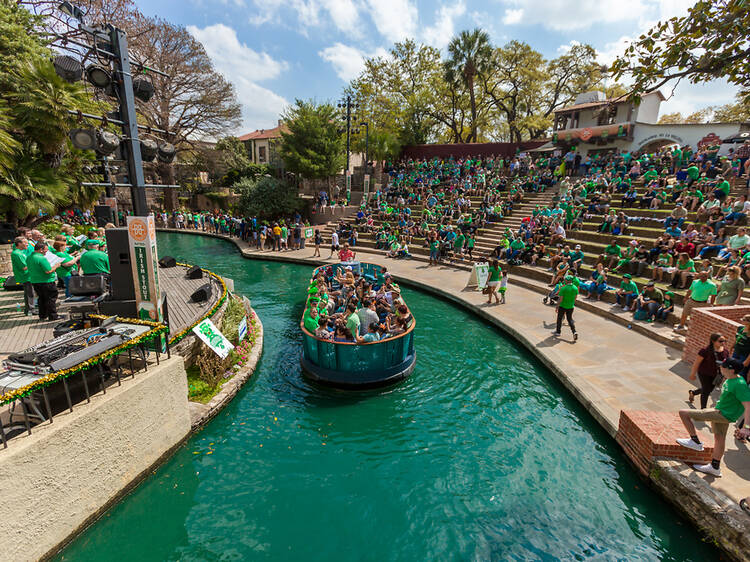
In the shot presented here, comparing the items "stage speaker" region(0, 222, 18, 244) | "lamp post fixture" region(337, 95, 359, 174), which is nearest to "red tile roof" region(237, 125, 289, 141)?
"lamp post fixture" region(337, 95, 359, 174)

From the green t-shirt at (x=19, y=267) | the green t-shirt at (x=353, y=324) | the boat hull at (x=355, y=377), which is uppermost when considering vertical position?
→ the green t-shirt at (x=19, y=267)

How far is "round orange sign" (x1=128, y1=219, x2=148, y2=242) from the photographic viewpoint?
6.87m

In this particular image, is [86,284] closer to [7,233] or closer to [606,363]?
[7,233]

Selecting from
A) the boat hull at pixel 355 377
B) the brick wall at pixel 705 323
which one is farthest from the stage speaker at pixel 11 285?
the brick wall at pixel 705 323

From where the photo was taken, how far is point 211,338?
25.9 ft

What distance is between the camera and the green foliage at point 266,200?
3128cm

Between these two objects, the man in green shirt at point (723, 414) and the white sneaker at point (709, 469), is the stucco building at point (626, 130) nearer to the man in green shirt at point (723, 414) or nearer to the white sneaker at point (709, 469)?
the man in green shirt at point (723, 414)

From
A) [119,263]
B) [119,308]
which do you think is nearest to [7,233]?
[119,263]

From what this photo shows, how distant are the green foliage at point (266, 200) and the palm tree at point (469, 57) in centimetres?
1956

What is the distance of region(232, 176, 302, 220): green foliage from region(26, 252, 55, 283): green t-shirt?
78.4 feet

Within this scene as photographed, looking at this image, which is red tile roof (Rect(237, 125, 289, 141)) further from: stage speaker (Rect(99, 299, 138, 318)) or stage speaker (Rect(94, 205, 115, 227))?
stage speaker (Rect(99, 299, 138, 318))

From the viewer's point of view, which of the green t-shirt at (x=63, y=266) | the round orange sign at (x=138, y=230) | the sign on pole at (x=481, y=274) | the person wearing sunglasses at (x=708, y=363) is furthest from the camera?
the sign on pole at (x=481, y=274)

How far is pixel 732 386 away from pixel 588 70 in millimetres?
44197

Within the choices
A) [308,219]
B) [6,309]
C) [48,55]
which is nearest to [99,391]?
[6,309]
